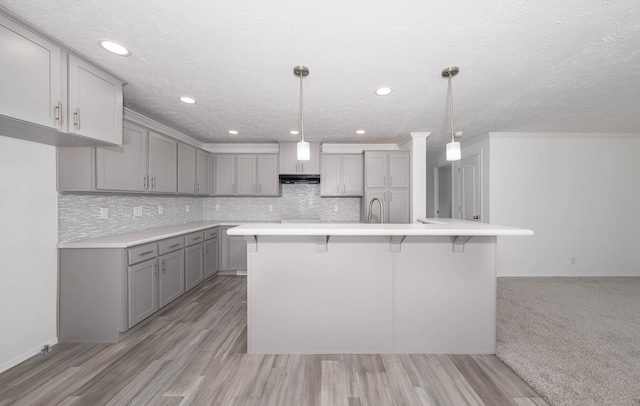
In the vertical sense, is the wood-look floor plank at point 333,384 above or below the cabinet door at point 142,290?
below

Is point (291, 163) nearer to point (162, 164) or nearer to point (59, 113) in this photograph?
point (162, 164)

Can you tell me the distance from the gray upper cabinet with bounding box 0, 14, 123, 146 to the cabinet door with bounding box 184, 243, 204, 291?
5.86ft

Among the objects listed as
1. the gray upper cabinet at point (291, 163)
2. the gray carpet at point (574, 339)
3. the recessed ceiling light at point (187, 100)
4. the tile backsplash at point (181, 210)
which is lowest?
the gray carpet at point (574, 339)

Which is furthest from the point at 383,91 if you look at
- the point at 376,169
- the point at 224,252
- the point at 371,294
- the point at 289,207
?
the point at 224,252

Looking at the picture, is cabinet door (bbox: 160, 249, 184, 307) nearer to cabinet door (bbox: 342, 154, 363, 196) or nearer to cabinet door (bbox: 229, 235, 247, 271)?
cabinet door (bbox: 229, 235, 247, 271)

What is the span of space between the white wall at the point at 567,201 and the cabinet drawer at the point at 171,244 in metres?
4.90

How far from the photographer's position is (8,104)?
1443mm

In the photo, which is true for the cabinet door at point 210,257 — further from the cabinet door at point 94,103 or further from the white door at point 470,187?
the white door at point 470,187

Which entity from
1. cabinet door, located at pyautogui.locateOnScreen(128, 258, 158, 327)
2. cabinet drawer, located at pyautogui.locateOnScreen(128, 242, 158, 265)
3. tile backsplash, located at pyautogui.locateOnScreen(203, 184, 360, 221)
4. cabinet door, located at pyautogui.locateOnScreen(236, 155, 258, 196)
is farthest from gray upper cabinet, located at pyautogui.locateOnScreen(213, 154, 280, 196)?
cabinet door, located at pyautogui.locateOnScreen(128, 258, 158, 327)

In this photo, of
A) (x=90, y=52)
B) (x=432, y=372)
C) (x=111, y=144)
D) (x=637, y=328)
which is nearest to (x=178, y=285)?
(x=111, y=144)

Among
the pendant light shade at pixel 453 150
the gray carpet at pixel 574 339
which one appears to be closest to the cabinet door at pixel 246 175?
the pendant light shade at pixel 453 150

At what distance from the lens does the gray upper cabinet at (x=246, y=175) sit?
4539mm

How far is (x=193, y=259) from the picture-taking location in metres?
3.53

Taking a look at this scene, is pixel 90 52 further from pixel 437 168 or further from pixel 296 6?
pixel 437 168
